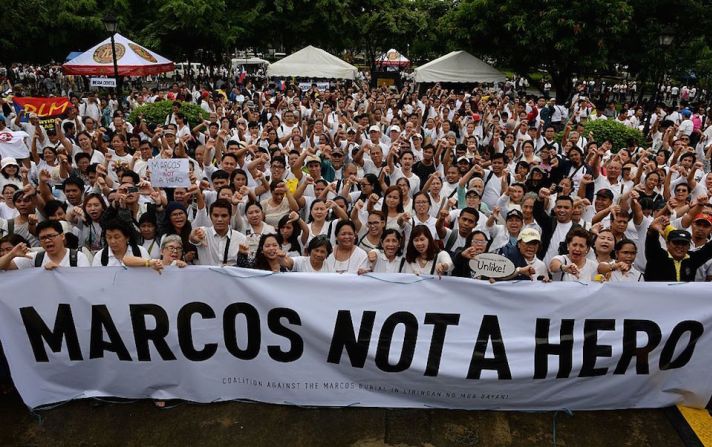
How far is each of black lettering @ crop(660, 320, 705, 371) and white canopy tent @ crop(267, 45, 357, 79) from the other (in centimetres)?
1778

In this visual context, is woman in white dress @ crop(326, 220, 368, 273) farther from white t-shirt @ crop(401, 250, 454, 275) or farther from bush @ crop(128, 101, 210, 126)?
bush @ crop(128, 101, 210, 126)

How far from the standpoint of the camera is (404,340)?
4.33m

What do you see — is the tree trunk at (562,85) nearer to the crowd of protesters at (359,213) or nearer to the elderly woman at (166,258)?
the crowd of protesters at (359,213)

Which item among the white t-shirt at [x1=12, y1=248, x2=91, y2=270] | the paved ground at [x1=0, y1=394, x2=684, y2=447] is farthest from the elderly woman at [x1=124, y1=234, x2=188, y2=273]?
the paved ground at [x1=0, y1=394, x2=684, y2=447]

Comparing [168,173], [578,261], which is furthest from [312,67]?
[578,261]

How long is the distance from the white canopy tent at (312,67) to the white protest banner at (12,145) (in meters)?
12.9

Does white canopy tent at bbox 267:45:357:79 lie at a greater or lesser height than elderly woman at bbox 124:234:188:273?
greater

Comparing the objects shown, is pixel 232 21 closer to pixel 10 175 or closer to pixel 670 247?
pixel 10 175

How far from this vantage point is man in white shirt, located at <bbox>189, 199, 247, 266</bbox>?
5.07 meters

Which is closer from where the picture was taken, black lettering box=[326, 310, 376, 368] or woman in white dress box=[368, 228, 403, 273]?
black lettering box=[326, 310, 376, 368]

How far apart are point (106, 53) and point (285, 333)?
15348mm

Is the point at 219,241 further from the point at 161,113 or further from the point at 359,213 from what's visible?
the point at 161,113

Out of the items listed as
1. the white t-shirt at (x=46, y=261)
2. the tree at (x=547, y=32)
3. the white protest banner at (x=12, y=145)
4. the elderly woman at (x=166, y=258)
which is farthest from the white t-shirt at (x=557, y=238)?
the tree at (x=547, y=32)

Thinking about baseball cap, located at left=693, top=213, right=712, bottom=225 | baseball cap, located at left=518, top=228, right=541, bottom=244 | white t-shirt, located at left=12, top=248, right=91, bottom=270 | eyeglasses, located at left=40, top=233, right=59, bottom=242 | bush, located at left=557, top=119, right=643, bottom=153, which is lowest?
white t-shirt, located at left=12, top=248, right=91, bottom=270
